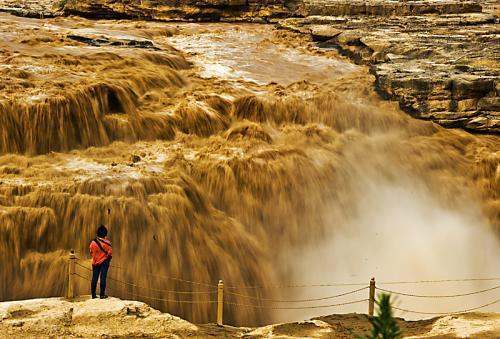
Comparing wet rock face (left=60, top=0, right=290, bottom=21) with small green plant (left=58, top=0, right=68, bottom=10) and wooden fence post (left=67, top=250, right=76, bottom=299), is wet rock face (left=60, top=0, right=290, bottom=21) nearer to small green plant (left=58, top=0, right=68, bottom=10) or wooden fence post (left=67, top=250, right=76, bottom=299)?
small green plant (left=58, top=0, right=68, bottom=10)

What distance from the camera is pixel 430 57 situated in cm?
1883

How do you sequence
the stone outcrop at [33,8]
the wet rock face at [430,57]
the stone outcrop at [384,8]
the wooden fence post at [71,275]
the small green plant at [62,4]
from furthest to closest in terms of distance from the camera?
the stone outcrop at [384,8], the small green plant at [62,4], the stone outcrop at [33,8], the wet rock face at [430,57], the wooden fence post at [71,275]

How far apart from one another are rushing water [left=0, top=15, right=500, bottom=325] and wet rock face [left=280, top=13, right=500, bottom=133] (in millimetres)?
618

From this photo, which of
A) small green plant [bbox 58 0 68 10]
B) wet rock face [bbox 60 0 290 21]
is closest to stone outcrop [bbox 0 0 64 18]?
small green plant [bbox 58 0 68 10]

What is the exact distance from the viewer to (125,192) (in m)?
11.0

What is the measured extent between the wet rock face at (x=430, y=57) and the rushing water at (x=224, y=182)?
618mm

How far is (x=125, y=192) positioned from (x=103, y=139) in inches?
109

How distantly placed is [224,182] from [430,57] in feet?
30.6

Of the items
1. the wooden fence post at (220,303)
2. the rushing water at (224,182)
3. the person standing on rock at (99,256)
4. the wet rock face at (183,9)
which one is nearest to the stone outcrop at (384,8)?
the wet rock face at (183,9)

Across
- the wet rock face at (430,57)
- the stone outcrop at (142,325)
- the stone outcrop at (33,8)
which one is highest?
the stone outcrop at (33,8)

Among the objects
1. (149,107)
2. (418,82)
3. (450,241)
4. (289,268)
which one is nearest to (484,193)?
(450,241)

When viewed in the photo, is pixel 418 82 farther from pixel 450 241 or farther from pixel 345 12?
pixel 345 12

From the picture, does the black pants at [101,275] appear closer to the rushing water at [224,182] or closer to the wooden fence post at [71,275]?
the wooden fence post at [71,275]

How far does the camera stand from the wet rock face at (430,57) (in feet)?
53.8
